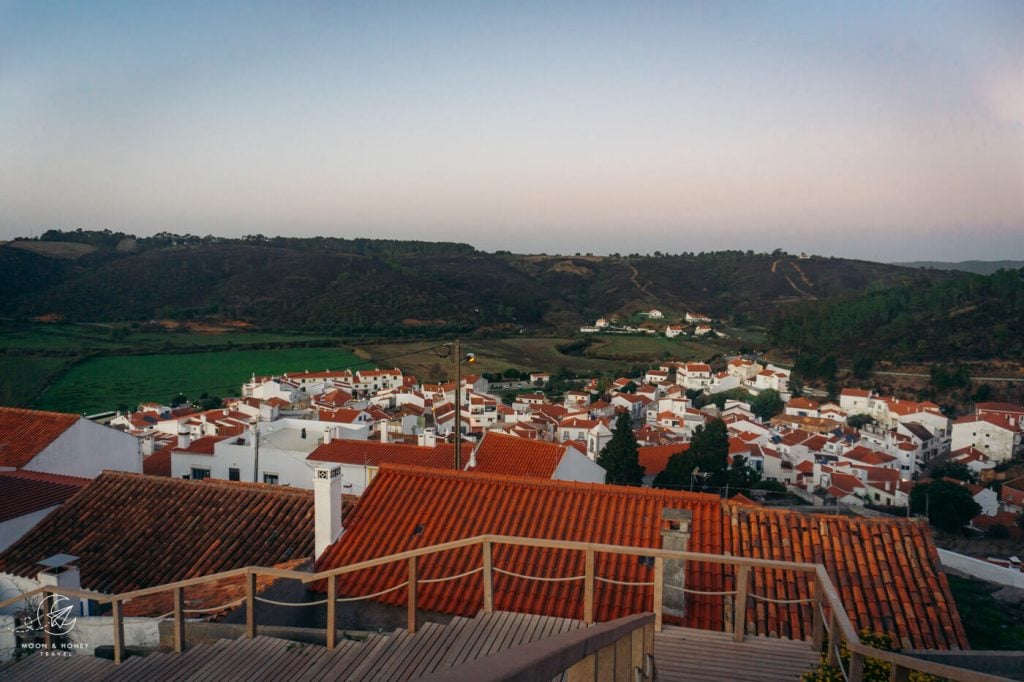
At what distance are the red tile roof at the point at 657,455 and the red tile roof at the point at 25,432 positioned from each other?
2883 centimetres

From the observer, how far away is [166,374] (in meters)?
60.1

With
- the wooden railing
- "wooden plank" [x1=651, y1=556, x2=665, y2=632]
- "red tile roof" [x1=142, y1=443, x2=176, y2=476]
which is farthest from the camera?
"red tile roof" [x1=142, y1=443, x2=176, y2=476]

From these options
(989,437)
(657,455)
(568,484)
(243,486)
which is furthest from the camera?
(989,437)

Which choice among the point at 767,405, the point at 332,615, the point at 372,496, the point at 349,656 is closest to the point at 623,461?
the point at 372,496

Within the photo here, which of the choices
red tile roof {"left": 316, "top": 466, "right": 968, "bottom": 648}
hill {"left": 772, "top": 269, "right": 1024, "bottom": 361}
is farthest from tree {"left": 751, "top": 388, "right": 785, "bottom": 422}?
red tile roof {"left": 316, "top": 466, "right": 968, "bottom": 648}

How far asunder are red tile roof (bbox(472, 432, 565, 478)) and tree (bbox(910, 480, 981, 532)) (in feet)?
82.2

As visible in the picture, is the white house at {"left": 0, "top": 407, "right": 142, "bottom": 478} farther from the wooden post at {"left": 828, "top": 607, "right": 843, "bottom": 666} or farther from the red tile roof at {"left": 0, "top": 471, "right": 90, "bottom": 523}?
the wooden post at {"left": 828, "top": 607, "right": 843, "bottom": 666}

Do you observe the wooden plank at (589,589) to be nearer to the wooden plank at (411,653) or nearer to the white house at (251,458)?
the wooden plank at (411,653)

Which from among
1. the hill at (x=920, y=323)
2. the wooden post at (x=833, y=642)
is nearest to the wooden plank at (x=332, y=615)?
the wooden post at (x=833, y=642)

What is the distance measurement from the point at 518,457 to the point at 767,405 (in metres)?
49.0

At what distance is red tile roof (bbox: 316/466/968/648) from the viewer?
637cm

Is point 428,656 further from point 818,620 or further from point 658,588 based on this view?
point 818,620

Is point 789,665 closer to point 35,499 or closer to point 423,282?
point 35,499

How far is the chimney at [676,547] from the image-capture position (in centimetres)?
579
